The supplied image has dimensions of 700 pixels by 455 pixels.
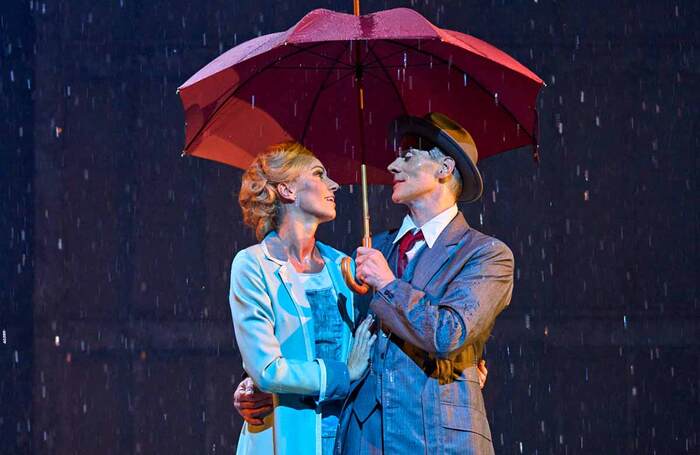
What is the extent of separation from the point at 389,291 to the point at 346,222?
3.00 meters

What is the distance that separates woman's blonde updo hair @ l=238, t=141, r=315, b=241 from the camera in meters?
3.47

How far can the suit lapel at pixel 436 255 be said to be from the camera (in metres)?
3.19

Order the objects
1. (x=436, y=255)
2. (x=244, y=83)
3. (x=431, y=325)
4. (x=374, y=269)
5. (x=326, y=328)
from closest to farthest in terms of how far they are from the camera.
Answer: (x=431, y=325), (x=374, y=269), (x=436, y=255), (x=326, y=328), (x=244, y=83)

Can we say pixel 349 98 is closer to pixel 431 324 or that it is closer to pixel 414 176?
pixel 414 176

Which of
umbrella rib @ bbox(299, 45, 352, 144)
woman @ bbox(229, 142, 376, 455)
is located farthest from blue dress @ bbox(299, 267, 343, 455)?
umbrella rib @ bbox(299, 45, 352, 144)

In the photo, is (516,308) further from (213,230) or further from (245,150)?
(245,150)

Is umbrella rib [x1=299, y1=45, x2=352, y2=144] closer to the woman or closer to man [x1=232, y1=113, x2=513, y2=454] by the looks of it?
the woman

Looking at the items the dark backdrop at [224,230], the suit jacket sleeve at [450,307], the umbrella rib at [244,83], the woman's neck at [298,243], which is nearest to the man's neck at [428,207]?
the suit jacket sleeve at [450,307]

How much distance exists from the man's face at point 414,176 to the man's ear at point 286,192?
0.33 metres

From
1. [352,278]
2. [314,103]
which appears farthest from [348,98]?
[352,278]

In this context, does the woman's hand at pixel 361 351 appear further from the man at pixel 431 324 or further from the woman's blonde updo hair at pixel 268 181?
the woman's blonde updo hair at pixel 268 181

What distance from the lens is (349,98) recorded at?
3.82m

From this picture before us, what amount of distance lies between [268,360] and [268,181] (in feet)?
2.08

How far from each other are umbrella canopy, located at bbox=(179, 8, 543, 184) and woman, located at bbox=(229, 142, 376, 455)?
253 mm
